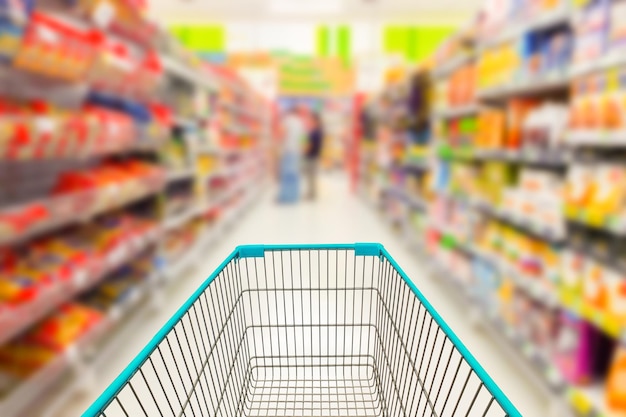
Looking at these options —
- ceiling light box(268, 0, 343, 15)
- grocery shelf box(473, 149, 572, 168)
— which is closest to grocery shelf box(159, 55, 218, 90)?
grocery shelf box(473, 149, 572, 168)

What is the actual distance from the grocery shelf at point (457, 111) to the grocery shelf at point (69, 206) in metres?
2.19

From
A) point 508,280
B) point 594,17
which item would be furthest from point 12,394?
point 594,17

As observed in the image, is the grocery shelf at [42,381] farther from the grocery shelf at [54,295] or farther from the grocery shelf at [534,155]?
the grocery shelf at [534,155]

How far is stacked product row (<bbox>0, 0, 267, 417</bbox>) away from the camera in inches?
66.7

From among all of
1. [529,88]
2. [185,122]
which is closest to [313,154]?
[185,122]

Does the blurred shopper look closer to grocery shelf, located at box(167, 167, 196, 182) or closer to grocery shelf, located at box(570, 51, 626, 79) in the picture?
grocery shelf, located at box(167, 167, 196, 182)

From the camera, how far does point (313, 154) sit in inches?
352

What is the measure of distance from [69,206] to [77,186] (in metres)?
0.25

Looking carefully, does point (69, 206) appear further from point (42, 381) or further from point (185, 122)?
point (185, 122)

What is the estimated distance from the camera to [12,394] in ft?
5.65

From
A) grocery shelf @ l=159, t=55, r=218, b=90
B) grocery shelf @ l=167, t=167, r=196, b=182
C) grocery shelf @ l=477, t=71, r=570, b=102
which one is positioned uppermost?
grocery shelf @ l=159, t=55, r=218, b=90

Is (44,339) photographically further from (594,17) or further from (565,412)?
(594,17)

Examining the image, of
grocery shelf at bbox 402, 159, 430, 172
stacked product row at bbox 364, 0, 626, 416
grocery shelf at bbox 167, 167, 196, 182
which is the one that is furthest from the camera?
grocery shelf at bbox 402, 159, 430, 172

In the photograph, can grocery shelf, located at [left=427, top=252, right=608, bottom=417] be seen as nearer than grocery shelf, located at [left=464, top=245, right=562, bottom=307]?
Yes
